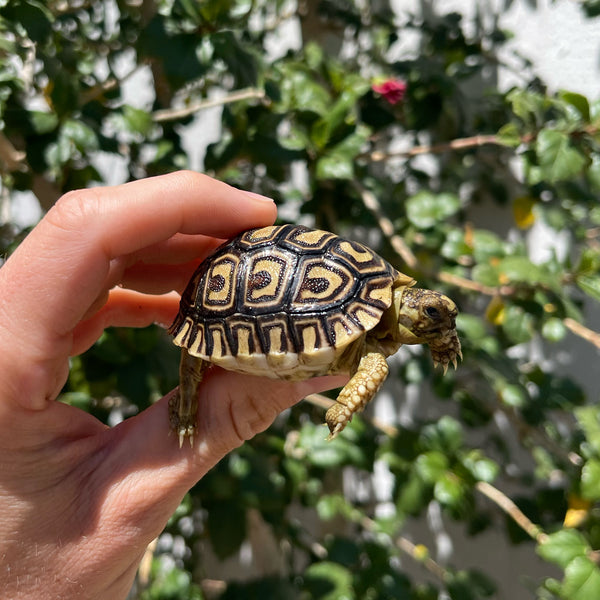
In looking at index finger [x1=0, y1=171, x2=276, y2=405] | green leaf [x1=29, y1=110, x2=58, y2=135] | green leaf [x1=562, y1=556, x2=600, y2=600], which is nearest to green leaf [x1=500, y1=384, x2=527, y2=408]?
green leaf [x1=562, y1=556, x2=600, y2=600]

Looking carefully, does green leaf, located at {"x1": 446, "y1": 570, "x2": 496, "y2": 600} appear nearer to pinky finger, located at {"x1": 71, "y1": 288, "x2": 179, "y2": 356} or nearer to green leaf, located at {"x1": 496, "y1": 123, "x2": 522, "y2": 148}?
pinky finger, located at {"x1": 71, "y1": 288, "x2": 179, "y2": 356}

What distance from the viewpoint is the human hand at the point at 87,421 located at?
33.6 inches

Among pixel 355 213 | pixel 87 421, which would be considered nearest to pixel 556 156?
pixel 355 213

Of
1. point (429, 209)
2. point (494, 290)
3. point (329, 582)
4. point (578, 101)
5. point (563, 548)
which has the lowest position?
point (329, 582)

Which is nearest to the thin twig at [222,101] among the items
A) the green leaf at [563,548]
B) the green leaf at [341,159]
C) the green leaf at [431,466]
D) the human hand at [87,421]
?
the green leaf at [341,159]

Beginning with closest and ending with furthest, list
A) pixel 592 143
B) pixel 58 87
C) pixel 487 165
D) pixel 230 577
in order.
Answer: pixel 58 87 → pixel 592 143 → pixel 487 165 → pixel 230 577

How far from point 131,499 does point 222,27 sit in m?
1.09

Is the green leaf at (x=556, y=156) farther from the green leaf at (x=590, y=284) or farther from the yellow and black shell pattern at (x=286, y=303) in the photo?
the yellow and black shell pattern at (x=286, y=303)

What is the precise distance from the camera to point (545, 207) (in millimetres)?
1895

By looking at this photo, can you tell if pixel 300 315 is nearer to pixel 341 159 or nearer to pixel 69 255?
pixel 69 255

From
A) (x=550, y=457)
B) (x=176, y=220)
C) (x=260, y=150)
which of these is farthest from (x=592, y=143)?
(x=176, y=220)

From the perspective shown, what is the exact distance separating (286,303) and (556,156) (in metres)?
0.88

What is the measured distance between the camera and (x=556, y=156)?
1348 millimetres

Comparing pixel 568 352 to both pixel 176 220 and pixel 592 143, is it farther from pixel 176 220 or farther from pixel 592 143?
pixel 176 220
